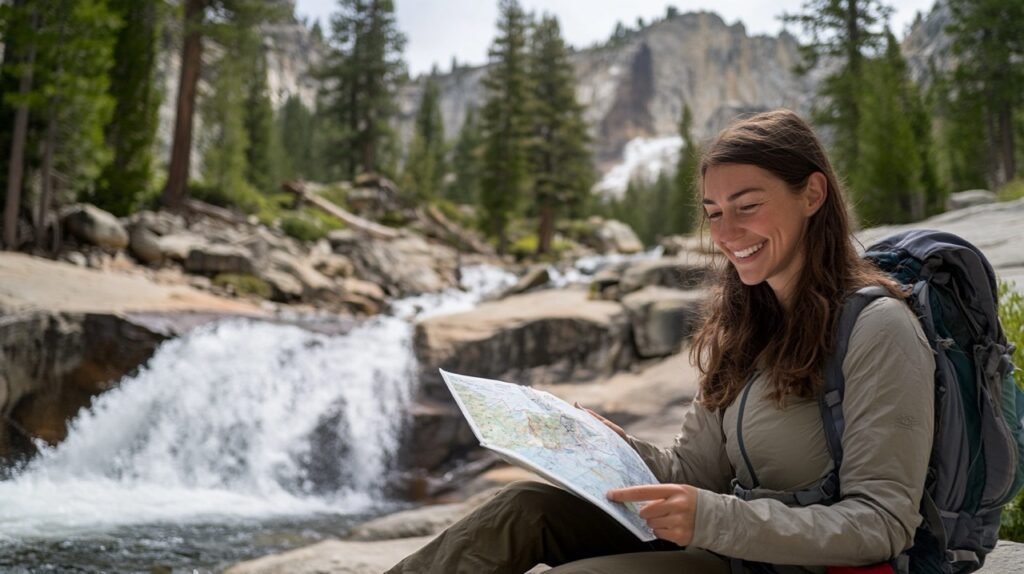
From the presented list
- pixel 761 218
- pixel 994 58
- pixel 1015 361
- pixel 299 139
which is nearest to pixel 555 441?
pixel 761 218

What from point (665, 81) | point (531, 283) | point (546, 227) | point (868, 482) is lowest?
point (868, 482)

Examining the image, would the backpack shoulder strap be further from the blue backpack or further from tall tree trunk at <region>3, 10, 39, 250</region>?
tall tree trunk at <region>3, 10, 39, 250</region>

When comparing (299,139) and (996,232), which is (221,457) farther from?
(299,139)

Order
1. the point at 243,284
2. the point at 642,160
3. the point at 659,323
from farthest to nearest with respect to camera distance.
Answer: the point at 642,160 → the point at 243,284 → the point at 659,323

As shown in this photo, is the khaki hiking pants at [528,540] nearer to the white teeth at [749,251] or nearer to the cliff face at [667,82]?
the white teeth at [749,251]

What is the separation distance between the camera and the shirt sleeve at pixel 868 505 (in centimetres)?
163

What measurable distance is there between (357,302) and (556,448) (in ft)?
50.4

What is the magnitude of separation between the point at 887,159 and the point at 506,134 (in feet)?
50.5

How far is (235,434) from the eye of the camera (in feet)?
29.7

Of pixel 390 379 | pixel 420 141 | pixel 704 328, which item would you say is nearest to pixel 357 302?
pixel 390 379

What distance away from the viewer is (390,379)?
1030cm

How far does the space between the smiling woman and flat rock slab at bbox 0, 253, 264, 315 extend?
374 inches

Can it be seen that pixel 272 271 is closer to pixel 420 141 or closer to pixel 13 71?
pixel 13 71

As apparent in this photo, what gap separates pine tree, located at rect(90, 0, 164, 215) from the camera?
63.7 feet
